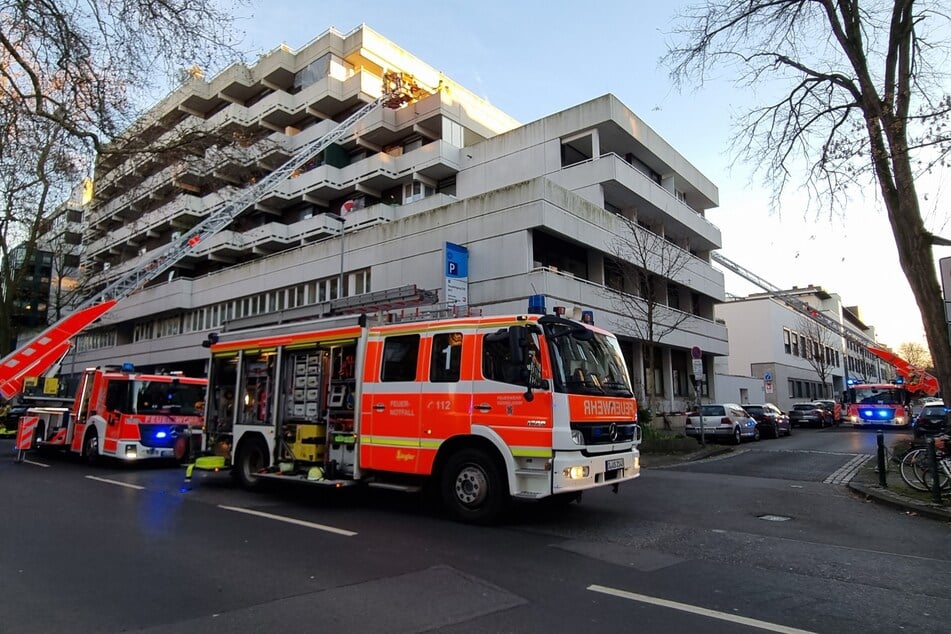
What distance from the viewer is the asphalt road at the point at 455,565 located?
14.5 feet

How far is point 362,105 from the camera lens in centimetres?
3841

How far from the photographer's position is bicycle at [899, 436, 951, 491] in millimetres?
9562

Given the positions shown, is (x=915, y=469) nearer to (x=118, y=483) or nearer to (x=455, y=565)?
(x=455, y=565)

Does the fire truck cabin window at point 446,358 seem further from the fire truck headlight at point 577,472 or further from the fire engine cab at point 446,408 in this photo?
the fire truck headlight at point 577,472

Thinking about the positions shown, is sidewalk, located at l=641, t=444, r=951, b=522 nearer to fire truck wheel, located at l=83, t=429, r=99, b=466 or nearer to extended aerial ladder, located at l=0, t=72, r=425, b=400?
fire truck wheel, located at l=83, t=429, r=99, b=466

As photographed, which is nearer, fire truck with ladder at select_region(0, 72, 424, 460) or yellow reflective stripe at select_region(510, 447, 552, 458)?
yellow reflective stripe at select_region(510, 447, 552, 458)

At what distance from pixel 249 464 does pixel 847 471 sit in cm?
1352

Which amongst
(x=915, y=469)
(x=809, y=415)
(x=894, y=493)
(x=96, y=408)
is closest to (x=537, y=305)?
(x=894, y=493)

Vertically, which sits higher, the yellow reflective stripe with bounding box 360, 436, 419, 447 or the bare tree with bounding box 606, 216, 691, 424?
the bare tree with bounding box 606, 216, 691, 424

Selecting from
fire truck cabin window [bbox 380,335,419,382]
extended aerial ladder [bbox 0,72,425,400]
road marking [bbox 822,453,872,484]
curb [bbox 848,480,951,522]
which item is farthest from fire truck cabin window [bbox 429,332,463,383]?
extended aerial ladder [bbox 0,72,425,400]

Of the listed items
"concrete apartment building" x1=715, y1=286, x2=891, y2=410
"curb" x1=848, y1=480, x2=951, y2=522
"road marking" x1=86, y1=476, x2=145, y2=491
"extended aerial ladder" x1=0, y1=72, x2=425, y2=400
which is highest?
"extended aerial ladder" x1=0, y1=72, x2=425, y2=400

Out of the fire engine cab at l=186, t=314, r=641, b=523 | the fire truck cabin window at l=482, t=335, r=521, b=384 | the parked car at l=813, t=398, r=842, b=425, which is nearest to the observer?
the fire engine cab at l=186, t=314, r=641, b=523

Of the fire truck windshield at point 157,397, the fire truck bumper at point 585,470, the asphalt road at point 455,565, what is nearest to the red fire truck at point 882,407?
the asphalt road at point 455,565

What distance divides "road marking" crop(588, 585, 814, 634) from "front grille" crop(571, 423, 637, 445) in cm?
254
